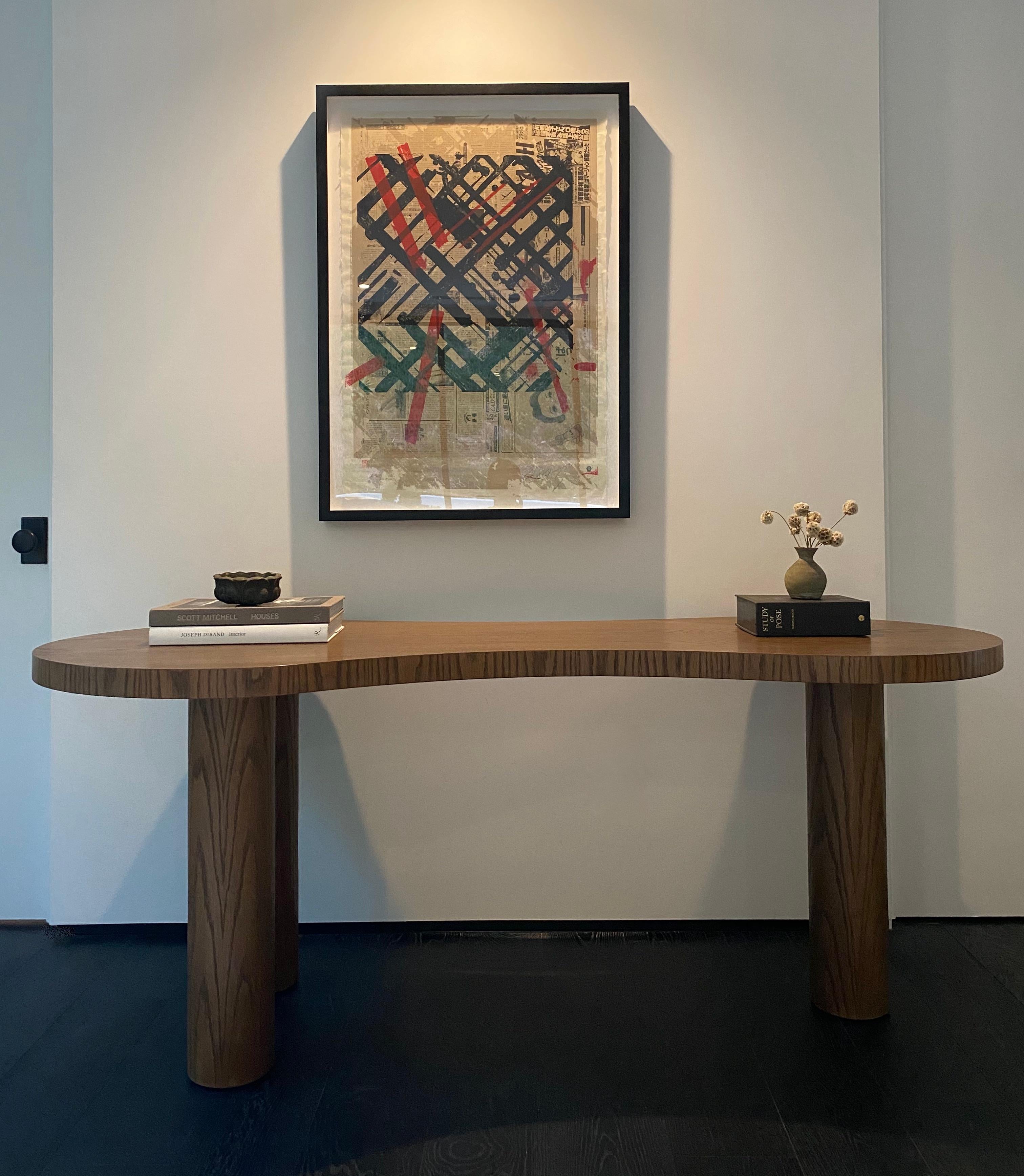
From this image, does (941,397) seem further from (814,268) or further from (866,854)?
(866,854)

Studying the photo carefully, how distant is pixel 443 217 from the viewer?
2035mm

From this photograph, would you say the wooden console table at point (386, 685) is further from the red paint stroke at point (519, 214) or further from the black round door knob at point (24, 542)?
the red paint stroke at point (519, 214)

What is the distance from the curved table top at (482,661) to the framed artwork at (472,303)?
20.8 inches

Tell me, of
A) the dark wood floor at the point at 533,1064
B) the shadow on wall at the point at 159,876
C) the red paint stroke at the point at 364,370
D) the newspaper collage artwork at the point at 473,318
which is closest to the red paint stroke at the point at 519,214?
the newspaper collage artwork at the point at 473,318

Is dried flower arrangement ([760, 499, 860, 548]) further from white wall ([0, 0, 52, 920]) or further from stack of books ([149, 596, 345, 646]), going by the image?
white wall ([0, 0, 52, 920])

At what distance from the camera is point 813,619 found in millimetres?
1604

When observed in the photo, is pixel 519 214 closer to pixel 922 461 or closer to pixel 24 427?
pixel 922 461

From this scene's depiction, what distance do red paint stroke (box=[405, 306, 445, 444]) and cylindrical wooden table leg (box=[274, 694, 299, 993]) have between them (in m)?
0.70

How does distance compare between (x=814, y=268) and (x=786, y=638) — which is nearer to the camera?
(x=786, y=638)

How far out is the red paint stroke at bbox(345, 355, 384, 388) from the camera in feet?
6.72

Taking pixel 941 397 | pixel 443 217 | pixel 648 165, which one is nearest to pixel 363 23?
pixel 443 217

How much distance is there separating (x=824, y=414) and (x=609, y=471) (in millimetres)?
549

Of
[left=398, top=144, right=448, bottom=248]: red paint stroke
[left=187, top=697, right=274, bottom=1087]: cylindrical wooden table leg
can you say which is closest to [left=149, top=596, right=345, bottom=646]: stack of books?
[left=187, top=697, right=274, bottom=1087]: cylindrical wooden table leg

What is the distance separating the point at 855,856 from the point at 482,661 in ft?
2.77
